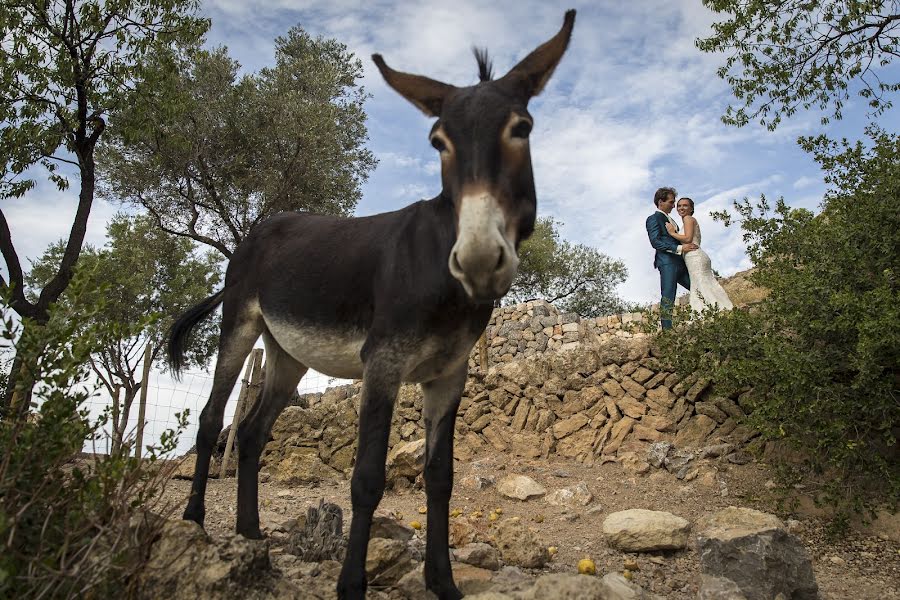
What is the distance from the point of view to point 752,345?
23.8ft

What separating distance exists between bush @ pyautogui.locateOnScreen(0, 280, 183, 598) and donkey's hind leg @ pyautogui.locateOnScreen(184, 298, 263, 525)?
156cm

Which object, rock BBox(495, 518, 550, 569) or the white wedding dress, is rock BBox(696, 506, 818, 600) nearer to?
rock BBox(495, 518, 550, 569)

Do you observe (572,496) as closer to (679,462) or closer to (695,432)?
(679,462)

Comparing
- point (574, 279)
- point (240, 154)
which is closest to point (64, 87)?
point (240, 154)

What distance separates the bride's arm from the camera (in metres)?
10.1

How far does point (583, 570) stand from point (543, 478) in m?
3.74

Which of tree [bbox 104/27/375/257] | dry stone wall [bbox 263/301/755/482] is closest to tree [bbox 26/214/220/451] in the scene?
tree [bbox 104/27/375/257]

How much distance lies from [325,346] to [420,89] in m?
1.64

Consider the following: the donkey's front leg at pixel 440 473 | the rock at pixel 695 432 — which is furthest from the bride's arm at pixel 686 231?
the donkey's front leg at pixel 440 473

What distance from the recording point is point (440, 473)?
12.2 ft

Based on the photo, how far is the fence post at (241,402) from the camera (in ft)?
37.7

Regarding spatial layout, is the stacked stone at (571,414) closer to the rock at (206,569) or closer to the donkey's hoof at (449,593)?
the donkey's hoof at (449,593)

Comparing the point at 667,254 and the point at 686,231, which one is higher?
the point at 686,231

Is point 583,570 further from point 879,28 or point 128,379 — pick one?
point 128,379
